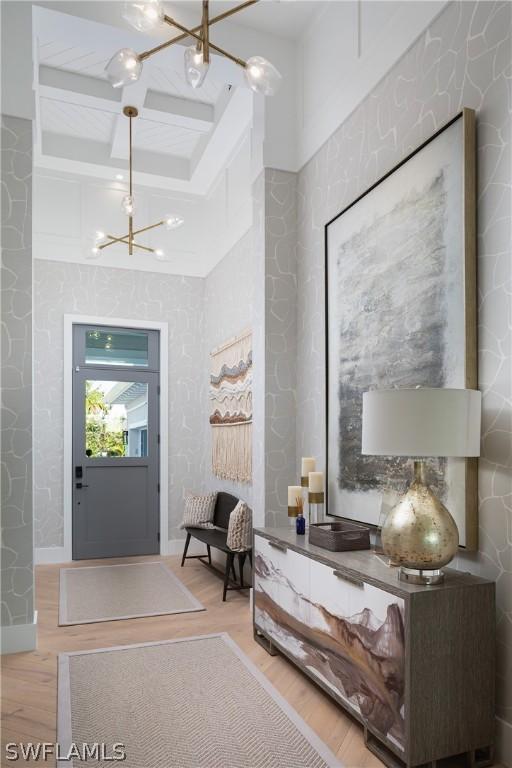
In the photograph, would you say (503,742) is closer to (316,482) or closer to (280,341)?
(316,482)

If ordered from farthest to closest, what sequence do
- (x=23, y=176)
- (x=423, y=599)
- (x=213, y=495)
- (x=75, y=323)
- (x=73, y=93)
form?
(x=75, y=323) → (x=213, y=495) → (x=73, y=93) → (x=23, y=176) → (x=423, y=599)

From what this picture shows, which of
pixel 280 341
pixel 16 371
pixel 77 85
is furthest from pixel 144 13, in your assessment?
pixel 77 85

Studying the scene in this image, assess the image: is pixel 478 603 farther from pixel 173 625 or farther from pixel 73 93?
pixel 73 93

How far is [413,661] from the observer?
190cm

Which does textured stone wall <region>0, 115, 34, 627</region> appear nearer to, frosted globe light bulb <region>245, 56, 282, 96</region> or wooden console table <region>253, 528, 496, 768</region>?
frosted globe light bulb <region>245, 56, 282, 96</region>

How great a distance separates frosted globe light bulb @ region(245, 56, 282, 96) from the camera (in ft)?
7.45

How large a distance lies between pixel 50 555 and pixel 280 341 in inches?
129

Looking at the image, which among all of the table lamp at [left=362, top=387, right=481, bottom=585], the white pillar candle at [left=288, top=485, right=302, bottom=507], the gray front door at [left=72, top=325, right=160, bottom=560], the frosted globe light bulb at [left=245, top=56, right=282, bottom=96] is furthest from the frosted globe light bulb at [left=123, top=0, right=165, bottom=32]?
the gray front door at [left=72, top=325, right=160, bottom=560]

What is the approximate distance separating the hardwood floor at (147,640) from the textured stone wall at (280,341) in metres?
0.78

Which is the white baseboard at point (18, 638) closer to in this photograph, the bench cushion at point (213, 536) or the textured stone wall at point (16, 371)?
the textured stone wall at point (16, 371)

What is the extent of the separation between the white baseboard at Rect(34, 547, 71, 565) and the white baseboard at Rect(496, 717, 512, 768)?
440cm

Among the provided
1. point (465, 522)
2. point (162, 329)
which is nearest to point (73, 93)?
point (162, 329)

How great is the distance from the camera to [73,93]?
469 centimetres

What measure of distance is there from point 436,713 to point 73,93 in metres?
4.91
